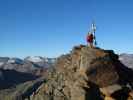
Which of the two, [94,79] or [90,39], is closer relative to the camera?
[94,79]

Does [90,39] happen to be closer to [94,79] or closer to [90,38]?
[90,38]

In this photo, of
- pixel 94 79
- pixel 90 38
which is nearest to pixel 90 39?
pixel 90 38

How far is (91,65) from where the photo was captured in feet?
178

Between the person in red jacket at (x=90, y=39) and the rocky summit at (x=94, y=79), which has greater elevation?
the person in red jacket at (x=90, y=39)

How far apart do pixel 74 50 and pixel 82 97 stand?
1096 cm

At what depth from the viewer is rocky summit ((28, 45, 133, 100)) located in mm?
52312

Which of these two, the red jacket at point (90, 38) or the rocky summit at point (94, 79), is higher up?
the red jacket at point (90, 38)

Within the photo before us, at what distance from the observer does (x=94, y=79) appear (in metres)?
53.7

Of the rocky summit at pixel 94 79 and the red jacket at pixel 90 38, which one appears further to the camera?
the red jacket at pixel 90 38

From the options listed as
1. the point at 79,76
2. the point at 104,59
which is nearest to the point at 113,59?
the point at 104,59

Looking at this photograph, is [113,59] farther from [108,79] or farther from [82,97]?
[82,97]

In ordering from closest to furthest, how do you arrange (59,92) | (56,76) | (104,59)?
1. (104,59)
2. (59,92)
3. (56,76)

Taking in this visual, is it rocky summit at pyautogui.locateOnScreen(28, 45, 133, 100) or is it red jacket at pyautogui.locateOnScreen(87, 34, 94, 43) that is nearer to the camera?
rocky summit at pyautogui.locateOnScreen(28, 45, 133, 100)

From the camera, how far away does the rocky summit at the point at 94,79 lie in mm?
52312
